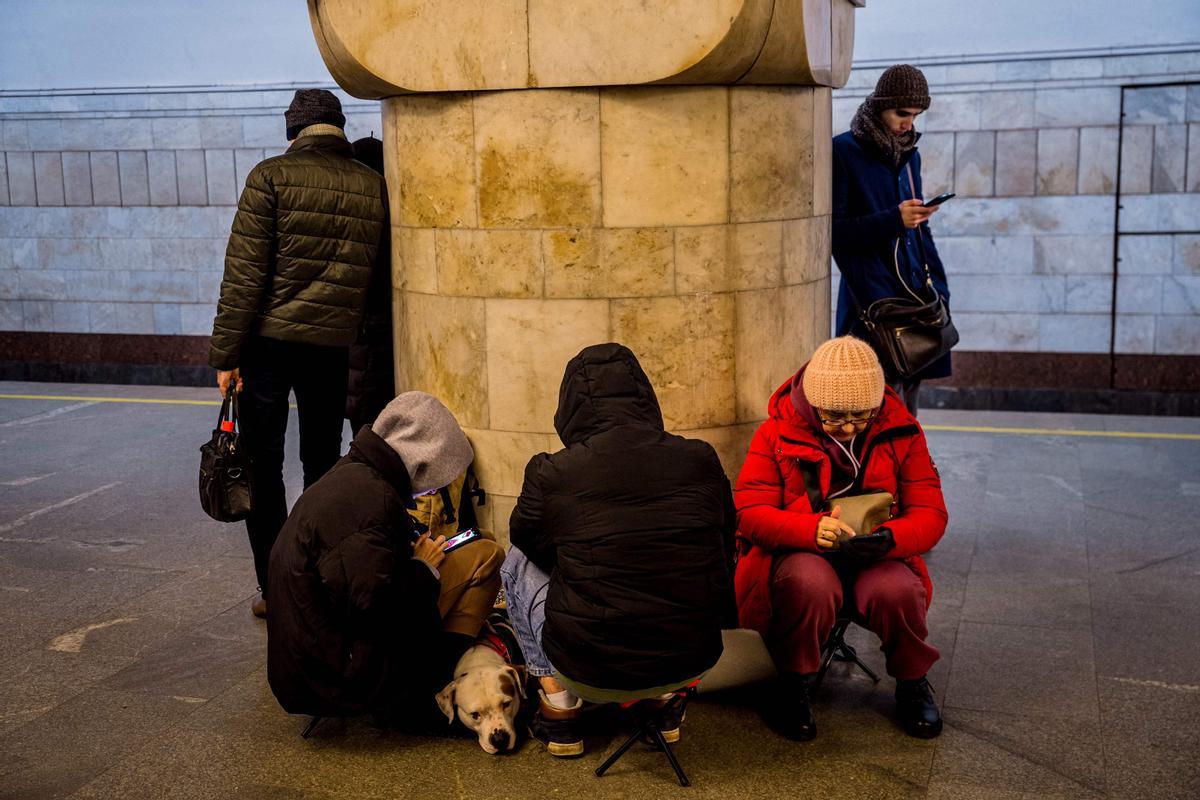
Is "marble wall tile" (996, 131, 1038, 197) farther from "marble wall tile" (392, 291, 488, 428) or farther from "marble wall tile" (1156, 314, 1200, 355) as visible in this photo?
"marble wall tile" (392, 291, 488, 428)

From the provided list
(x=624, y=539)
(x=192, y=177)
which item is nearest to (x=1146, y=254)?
(x=624, y=539)

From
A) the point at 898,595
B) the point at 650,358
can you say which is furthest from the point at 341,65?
the point at 898,595

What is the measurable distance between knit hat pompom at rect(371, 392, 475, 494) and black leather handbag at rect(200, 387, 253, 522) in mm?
1141

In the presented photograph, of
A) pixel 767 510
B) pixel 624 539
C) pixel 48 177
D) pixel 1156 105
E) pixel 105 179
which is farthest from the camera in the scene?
pixel 48 177

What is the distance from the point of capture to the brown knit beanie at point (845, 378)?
13.7 feet

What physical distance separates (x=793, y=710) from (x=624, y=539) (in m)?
1.00

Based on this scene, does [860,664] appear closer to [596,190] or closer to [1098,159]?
[596,190]

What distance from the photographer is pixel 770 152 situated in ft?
16.5

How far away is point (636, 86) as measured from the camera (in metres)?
4.75

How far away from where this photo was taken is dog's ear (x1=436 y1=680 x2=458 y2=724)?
4160mm

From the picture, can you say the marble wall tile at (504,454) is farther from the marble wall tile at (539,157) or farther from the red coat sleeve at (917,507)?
the red coat sleeve at (917,507)

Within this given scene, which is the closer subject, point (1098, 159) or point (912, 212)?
point (912, 212)

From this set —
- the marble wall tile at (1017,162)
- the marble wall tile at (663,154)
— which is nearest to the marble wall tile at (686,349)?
the marble wall tile at (663,154)

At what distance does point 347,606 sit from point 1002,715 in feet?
7.09
